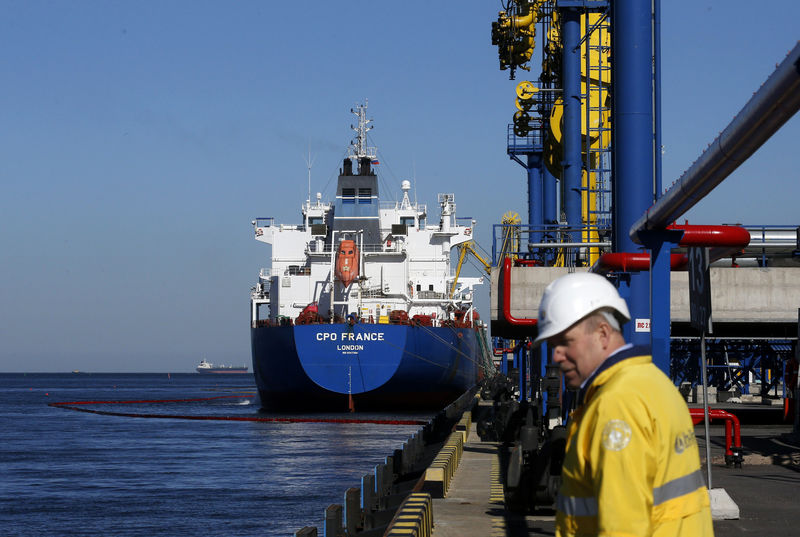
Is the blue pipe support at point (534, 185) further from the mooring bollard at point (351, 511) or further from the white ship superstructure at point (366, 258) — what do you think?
the mooring bollard at point (351, 511)

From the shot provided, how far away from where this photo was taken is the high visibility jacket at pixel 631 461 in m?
3.38

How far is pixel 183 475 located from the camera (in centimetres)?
2698

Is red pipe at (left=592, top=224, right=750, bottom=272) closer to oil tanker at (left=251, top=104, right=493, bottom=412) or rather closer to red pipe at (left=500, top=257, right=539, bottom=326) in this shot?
red pipe at (left=500, top=257, right=539, bottom=326)

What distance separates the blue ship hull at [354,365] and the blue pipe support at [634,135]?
100.0 ft

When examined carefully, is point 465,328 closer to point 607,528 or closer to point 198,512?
point 198,512

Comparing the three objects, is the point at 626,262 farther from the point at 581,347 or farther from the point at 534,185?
the point at 534,185

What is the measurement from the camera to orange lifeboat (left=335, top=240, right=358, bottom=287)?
49.3 meters

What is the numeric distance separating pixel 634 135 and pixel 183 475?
54.1ft

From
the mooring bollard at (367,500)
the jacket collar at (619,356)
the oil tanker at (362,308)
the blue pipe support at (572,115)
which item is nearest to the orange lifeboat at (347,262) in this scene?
the oil tanker at (362,308)

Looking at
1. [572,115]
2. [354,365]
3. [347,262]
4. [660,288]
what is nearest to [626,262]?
[660,288]

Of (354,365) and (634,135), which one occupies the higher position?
(634,135)

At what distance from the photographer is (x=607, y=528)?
3.41 meters

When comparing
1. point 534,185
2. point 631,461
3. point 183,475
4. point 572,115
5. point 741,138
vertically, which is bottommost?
point 183,475

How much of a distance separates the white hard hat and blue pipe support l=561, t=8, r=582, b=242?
24.6m
